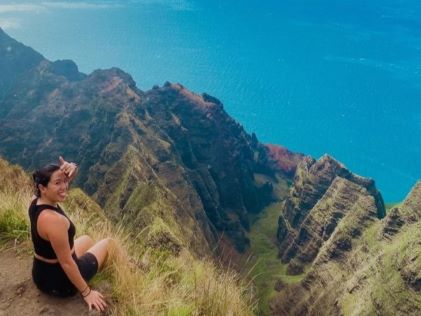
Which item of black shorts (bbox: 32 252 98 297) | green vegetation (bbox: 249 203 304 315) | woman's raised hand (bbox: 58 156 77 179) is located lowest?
green vegetation (bbox: 249 203 304 315)

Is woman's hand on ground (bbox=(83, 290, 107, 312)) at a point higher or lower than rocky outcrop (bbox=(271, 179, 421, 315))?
higher

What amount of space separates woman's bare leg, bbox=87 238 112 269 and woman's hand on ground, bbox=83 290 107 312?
1.00 meters

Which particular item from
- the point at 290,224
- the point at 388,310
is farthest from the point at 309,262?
the point at 388,310

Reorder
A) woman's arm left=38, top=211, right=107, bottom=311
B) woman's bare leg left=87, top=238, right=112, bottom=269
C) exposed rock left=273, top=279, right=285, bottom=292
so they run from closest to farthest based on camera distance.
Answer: woman's arm left=38, top=211, right=107, bottom=311, woman's bare leg left=87, top=238, right=112, bottom=269, exposed rock left=273, top=279, right=285, bottom=292

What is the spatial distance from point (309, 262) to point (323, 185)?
42302mm

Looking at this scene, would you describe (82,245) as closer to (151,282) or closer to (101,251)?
(101,251)

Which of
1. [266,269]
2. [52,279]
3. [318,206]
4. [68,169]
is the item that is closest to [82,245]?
[52,279]

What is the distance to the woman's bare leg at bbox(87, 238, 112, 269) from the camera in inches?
378

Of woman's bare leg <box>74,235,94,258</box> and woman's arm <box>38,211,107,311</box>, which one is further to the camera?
woman's bare leg <box>74,235,94,258</box>

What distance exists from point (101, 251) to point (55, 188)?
1.91 meters

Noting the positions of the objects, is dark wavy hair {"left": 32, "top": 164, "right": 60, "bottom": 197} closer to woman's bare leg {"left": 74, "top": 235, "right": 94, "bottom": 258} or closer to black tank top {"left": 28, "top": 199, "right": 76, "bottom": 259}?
black tank top {"left": 28, "top": 199, "right": 76, "bottom": 259}

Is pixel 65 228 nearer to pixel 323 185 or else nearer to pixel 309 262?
pixel 309 262

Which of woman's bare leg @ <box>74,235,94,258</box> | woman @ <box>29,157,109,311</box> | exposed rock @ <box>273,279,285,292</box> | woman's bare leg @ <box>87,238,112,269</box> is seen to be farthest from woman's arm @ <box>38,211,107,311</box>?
exposed rock @ <box>273,279,285,292</box>

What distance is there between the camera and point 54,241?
27.0 feet
